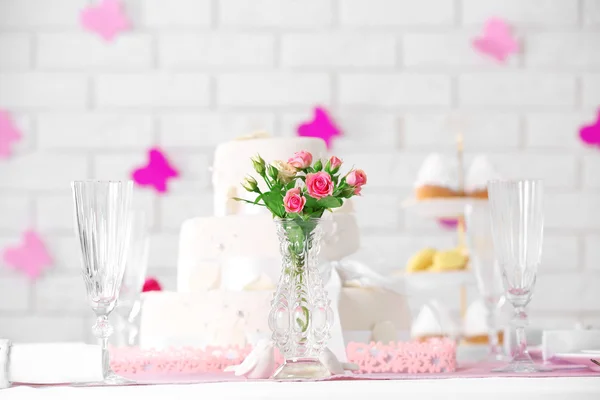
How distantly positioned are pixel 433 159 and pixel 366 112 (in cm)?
67

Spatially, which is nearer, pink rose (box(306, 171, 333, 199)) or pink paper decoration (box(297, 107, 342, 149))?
pink rose (box(306, 171, 333, 199))

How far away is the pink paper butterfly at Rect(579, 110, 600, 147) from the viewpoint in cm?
324

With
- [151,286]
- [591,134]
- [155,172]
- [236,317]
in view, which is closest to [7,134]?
[155,172]

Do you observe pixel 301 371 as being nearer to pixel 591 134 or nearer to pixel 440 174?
pixel 440 174

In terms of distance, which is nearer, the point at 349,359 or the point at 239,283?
the point at 349,359

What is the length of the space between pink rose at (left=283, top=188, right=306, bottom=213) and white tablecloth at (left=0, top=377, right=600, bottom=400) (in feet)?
0.71

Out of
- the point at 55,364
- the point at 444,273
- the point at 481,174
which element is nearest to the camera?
the point at 55,364

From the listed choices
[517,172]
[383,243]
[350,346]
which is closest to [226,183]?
[350,346]

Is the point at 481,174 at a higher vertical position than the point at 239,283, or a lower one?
higher

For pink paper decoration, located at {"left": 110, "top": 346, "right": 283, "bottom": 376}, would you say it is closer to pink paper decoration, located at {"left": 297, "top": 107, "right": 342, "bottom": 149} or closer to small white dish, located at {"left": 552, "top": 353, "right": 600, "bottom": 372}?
small white dish, located at {"left": 552, "top": 353, "right": 600, "bottom": 372}

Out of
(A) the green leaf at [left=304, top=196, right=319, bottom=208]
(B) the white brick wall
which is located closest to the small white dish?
(A) the green leaf at [left=304, top=196, right=319, bottom=208]

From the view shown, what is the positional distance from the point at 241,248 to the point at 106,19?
1.78 m

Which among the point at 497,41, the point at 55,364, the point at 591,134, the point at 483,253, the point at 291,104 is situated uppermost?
the point at 497,41

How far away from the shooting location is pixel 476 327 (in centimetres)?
242
